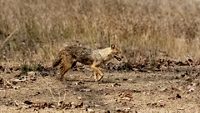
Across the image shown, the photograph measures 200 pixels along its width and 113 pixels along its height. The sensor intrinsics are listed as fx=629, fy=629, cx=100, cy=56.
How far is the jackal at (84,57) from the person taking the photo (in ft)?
34.2

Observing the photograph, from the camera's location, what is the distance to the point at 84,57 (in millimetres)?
10484

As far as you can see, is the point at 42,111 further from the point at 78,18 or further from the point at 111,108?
the point at 78,18

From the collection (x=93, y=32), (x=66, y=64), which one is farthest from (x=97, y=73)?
(x=93, y=32)

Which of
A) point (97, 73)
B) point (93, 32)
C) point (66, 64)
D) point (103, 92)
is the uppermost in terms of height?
point (93, 32)

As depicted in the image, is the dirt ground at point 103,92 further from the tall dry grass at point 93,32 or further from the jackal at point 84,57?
the tall dry grass at point 93,32

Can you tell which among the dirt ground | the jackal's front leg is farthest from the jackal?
the dirt ground

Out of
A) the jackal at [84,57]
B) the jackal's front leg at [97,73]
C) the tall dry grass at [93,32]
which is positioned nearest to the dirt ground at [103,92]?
the jackal's front leg at [97,73]

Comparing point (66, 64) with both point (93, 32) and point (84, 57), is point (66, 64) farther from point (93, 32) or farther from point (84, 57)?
point (93, 32)

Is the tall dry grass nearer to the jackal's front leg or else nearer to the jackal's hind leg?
the jackal's hind leg

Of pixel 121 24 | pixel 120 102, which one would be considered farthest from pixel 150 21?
pixel 120 102

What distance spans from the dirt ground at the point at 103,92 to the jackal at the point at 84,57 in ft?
0.71

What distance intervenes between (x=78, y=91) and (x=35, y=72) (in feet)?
6.26

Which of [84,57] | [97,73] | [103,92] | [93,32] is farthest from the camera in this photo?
[93,32]

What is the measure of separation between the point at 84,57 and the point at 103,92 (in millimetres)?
1244
